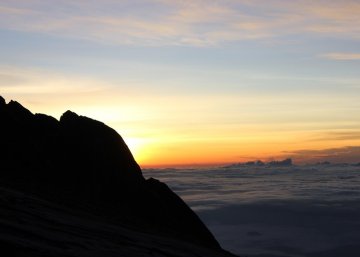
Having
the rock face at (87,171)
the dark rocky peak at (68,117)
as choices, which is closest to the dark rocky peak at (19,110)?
the rock face at (87,171)

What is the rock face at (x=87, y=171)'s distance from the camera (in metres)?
21.7

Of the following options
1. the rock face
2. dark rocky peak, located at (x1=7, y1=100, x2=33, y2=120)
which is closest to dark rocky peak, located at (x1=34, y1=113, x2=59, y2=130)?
the rock face

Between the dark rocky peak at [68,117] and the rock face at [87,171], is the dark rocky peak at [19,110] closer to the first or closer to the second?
the rock face at [87,171]

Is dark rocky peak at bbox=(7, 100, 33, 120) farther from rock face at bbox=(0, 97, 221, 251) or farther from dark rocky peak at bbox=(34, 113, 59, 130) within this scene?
dark rocky peak at bbox=(34, 113, 59, 130)

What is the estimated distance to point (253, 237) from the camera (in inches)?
3492

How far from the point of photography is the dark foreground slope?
19.1 metres

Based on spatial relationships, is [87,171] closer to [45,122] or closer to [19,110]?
[45,122]

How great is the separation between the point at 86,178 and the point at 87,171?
60 centimetres

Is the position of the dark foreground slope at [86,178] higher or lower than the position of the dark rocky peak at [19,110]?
lower

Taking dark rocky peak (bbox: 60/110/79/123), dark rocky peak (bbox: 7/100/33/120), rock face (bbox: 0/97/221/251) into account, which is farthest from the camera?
dark rocky peak (bbox: 60/110/79/123)

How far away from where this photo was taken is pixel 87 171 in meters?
25.2

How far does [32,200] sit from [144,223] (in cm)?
733

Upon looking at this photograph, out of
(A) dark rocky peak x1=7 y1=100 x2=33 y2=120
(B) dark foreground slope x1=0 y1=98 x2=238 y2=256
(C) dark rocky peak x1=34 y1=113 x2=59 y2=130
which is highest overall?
(A) dark rocky peak x1=7 y1=100 x2=33 y2=120

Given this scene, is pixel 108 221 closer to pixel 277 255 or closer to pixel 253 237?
pixel 277 255
